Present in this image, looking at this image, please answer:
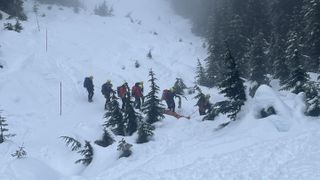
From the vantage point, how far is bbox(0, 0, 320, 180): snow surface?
1494 centimetres

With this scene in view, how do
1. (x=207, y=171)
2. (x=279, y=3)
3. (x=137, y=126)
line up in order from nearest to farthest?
1. (x=207, y=171)
2. (x=137, y=126)
3. (x=279, y=3)

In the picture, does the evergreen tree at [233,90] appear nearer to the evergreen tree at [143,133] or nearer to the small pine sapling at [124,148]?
the evergreen tree at [143,133]

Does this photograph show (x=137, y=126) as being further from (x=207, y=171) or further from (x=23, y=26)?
(x=23, y=26)

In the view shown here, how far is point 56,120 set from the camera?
23.6m

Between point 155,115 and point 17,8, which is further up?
point 17,8

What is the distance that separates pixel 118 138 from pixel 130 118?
1181 millimetres

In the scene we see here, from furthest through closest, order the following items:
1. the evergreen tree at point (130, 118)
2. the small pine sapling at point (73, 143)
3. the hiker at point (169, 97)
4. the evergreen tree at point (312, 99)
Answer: the hiker at point (169, 97), the evergreen tree at point (130, 118), the small pine sapling at point (73, 143), the evergreen tree at point (312, 99)

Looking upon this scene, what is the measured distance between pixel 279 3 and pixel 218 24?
538 centimetres

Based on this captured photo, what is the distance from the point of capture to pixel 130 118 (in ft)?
65.9

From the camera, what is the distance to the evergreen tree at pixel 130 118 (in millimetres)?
20000

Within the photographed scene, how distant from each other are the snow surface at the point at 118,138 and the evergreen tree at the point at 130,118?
107cm

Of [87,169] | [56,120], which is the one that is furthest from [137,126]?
[56,120]

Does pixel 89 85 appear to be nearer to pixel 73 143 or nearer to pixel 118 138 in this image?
pixel 118 138

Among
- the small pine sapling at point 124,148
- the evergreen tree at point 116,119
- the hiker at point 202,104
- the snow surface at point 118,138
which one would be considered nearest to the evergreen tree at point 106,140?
the snow surface at point 118,138
